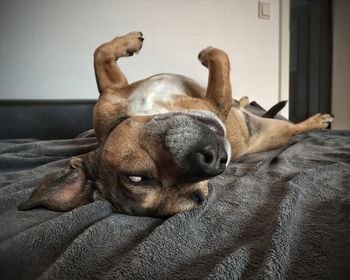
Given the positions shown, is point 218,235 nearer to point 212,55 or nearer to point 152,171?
point 152,171

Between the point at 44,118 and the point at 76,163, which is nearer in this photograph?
the point at 76,163

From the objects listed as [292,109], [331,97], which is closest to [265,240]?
[292,109]

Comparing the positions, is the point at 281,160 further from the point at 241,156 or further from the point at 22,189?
the point at 22,189

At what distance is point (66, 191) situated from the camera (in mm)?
1007

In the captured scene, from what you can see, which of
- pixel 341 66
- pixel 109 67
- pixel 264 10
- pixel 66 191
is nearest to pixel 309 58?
pixel 341 66

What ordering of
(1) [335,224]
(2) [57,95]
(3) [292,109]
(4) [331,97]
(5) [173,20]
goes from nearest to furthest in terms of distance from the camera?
(1) [335,224]
(2) [57,95]
(5) [173,20]
(3) [292,109]
(4) [331,97]

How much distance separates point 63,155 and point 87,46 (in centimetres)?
107

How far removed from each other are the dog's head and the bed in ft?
0.16

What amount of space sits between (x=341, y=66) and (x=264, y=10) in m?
1.42

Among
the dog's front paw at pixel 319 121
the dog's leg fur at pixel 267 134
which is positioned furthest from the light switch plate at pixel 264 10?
the dog's leg fur at pixel 267 134

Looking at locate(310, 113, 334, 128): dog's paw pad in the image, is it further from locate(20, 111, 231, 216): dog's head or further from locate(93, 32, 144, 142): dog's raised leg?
locate(20, 111, 231, 216): dog's head

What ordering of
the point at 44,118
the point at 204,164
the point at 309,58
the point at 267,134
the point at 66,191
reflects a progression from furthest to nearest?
the point at 309,58, the point at 44,118, the point at 267,134, the point at 66,191, the point at 204,164

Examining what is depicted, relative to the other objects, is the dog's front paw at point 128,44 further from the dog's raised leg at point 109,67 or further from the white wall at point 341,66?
the white wall at point 341,66

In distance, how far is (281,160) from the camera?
4.83 feet
